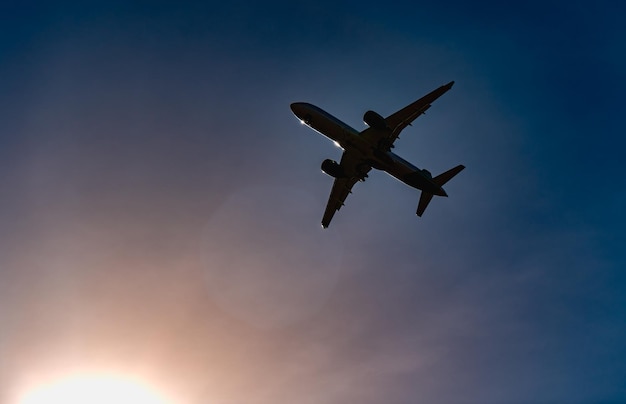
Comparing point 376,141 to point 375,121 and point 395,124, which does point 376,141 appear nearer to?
point 375,121

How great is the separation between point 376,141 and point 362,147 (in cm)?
246

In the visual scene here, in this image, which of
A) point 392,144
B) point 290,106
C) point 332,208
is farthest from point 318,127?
point 332,208

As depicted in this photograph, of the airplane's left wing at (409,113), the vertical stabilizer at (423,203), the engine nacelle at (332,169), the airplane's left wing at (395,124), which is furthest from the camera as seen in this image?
the vertical stabilizer at (423,203)

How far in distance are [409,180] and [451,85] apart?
16995 millimetres

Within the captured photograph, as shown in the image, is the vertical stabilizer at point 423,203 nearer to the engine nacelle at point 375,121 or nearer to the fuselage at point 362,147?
the fuselage at point 362,147

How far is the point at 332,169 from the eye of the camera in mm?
92188

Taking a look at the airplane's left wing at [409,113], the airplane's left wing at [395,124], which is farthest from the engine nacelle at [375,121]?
the airplane's left wing at [409,113]

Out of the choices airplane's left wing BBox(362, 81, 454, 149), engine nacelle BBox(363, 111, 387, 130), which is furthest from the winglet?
engine nacelle BBox(363, 111, 387, 130)

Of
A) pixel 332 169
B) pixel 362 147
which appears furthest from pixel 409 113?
pixel 332 169

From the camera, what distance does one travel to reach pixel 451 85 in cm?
8038

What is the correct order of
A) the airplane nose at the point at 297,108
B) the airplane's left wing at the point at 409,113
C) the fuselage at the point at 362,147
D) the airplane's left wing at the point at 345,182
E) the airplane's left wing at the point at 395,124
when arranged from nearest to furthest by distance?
1. the airplane's left wing at the point at 409,113
2. the airplane's left wing at the point at 395,124
3. the fuselage at the point at 362,147
4. the airplane nose at the point at 297,108
5. the airplane's left wing at the point at 345,182

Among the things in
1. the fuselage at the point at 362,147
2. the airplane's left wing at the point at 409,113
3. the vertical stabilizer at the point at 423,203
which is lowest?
the vertical stabilizer at the point at 423,203

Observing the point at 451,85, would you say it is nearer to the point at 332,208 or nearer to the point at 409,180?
the point at 409,180

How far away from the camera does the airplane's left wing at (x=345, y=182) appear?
91375mm
